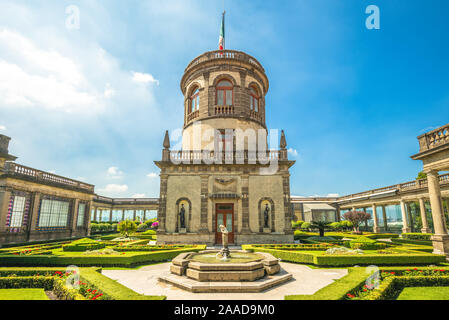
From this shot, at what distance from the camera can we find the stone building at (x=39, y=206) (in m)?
20.6

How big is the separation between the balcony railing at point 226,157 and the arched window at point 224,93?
20.4 ft

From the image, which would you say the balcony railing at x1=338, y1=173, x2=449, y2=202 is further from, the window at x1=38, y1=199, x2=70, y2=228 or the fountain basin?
the window at x1=38, y1=199, x2=70, y2=228

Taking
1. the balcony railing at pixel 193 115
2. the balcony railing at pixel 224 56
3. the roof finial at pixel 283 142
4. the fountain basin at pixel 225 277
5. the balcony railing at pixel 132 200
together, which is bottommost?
the fountain basin at pixel 225 277

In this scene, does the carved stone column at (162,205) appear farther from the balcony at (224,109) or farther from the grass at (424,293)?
the grass at (424,293)

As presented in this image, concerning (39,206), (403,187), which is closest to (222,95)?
(39,206)

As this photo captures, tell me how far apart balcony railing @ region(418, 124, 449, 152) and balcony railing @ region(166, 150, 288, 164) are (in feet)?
33.3

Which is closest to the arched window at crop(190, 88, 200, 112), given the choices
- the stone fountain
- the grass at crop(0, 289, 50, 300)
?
the stone fountain

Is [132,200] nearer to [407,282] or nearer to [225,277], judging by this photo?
[225,277]

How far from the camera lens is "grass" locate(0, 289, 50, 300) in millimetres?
8031

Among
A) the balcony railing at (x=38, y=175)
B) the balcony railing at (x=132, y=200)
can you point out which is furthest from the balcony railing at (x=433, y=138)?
the balcony railing at (x=132, y=200)

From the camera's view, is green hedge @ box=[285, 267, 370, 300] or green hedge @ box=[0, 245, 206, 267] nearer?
green hedge @ box=[285, 267, 370, 300]

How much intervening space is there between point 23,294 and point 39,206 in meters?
19.7
